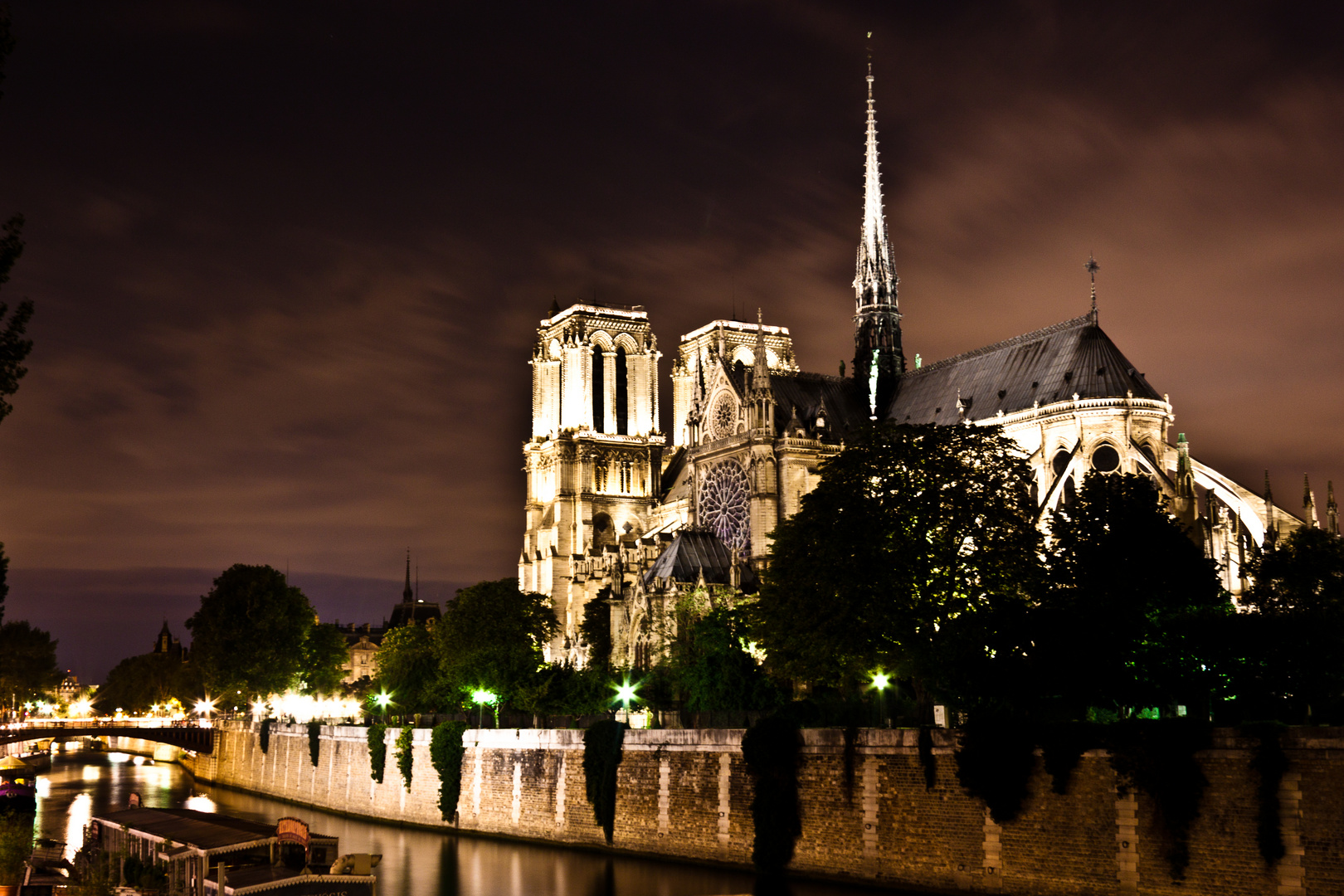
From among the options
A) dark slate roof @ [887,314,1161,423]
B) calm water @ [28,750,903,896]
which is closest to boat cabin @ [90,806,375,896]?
calm water @ [28,750,903,896]

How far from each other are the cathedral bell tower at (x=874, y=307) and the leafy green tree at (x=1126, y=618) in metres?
31.7

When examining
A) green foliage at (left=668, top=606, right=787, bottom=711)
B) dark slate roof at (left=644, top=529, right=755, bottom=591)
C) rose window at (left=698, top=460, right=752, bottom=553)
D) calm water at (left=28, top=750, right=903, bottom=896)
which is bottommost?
calm water at (left=28, top=750, right=903, bottom=896)

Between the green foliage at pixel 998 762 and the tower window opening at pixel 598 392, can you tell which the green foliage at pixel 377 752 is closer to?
the green foliage at pixel 998 762

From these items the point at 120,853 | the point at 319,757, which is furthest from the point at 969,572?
the point at 319,757

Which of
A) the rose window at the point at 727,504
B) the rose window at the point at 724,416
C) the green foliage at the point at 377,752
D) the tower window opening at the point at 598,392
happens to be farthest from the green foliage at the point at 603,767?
the tower window opening at the point at 598,392

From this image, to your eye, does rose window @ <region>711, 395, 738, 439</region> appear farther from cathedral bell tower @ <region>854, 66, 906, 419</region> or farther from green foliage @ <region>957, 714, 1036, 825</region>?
green foliage @ <region>957, 714, 1036, 825</region>

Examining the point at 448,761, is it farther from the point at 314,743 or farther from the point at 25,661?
the point at 25,661

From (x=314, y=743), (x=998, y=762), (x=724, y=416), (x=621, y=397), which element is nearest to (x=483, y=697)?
(x=314, y=743)

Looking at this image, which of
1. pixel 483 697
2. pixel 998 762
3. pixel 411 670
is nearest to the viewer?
pixel 998 762

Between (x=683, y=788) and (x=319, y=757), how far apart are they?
25004 millimetres

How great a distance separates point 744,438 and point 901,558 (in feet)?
93.4

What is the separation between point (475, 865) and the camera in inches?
1473

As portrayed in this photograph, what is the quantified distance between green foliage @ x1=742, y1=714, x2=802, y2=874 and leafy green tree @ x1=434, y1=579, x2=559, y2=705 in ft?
80.1

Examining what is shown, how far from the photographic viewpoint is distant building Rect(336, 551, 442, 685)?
14062 cm
